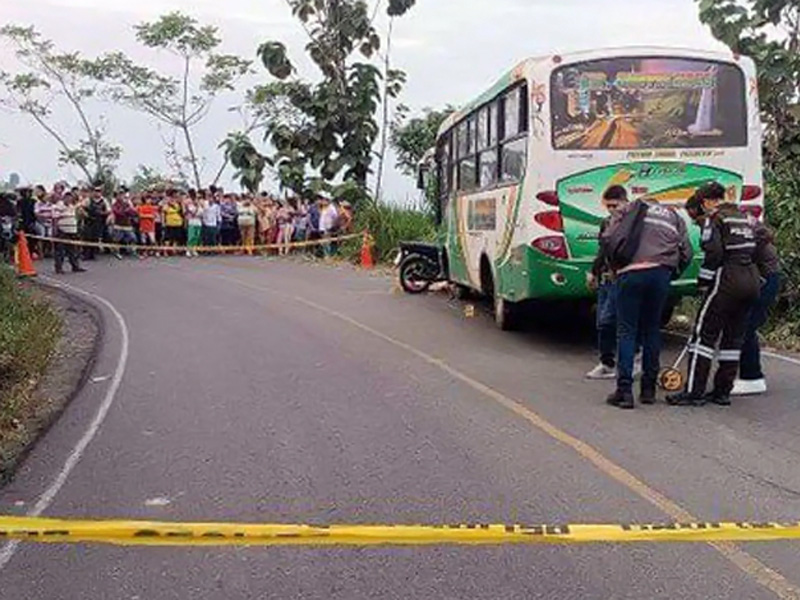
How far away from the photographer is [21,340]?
1186 centimetres

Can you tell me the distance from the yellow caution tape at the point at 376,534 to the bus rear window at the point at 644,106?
6.41m

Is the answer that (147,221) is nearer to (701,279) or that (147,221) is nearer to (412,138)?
(412,138)

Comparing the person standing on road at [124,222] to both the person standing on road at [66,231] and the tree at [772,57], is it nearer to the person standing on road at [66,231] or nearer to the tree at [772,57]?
the person standing on road at [66,231]

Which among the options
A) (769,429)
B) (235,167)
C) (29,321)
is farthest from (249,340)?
(235,167)

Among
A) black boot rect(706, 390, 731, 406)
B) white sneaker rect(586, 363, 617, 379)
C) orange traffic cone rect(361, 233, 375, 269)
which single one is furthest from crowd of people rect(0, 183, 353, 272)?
black boot rect(706, 390, 731, 406)

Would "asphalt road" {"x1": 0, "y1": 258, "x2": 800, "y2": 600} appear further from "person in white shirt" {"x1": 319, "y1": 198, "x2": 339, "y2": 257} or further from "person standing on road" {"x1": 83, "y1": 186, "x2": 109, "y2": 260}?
"person in white shirt" {"x1": 319, "y1": 198, "x2": 339, "y2": 257}

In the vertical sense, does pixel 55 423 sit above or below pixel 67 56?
below

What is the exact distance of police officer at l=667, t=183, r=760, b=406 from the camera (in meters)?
8.62

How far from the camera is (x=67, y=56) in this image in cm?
3609

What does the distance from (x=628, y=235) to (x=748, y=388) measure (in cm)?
173

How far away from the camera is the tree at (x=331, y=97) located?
1262 inches

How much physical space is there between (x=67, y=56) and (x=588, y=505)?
3344 cm

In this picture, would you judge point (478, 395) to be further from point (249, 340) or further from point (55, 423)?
point (249, 340)

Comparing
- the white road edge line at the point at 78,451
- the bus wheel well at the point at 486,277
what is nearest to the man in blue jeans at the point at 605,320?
the bus wheel well at the point at 486,277
